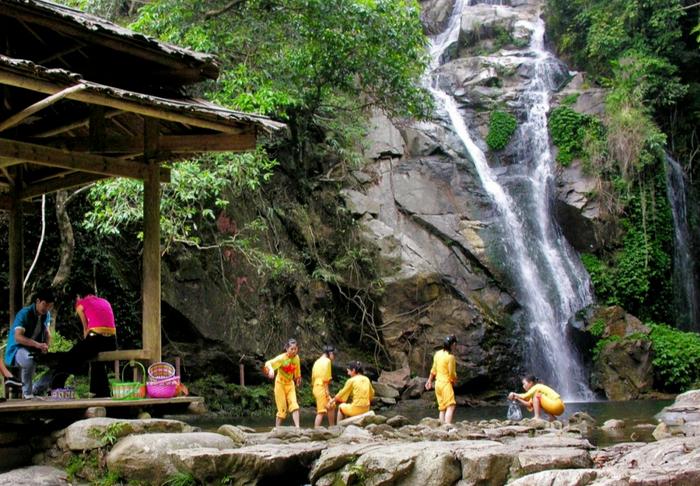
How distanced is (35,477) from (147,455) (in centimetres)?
113

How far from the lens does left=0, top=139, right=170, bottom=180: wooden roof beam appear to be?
26.8ft

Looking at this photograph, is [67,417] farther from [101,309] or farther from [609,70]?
[609,70]

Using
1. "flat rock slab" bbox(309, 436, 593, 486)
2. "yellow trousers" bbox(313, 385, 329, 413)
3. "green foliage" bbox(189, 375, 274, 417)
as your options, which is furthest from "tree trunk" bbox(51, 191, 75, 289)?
"flat rock slab" bbox(309, 436, 593, 486)

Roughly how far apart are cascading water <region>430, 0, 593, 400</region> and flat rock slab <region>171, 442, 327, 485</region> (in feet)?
48.5

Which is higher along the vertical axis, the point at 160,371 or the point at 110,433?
the point at 160,371

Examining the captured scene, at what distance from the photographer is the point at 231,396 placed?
1759 centimetres

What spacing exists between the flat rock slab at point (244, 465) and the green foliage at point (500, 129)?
20261 mm

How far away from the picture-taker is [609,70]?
28.1 meters

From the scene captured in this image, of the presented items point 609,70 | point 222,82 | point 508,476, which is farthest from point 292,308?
point 609,70

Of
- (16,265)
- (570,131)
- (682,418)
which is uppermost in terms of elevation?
(570,131)

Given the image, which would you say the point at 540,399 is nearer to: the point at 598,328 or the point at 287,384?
the point at 287,384

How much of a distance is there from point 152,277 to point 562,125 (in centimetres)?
1987

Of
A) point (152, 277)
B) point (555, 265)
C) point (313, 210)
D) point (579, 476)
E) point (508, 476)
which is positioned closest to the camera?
point (579, 476)

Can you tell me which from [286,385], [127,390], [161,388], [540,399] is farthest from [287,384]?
[540,399]
